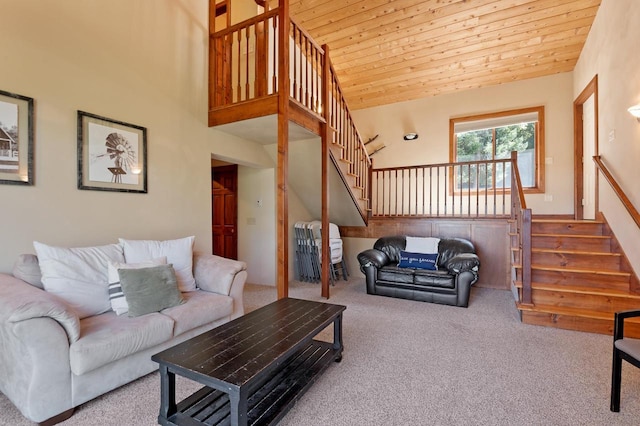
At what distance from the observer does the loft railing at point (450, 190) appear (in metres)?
5.07

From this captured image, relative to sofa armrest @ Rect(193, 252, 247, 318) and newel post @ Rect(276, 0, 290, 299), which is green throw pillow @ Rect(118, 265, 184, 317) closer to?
sofa armrest @ Rect(193, 252, 247, 318)

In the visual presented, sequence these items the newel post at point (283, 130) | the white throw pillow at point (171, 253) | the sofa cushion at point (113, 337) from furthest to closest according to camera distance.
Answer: the newel post at point (283, 130) < the white throw pillow at point (171, 253) < the sofa cushion at point (113, 337)

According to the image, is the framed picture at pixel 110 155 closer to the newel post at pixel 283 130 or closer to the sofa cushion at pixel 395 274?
the newel post at pixel 283 130

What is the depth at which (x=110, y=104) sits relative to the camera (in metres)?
2.74

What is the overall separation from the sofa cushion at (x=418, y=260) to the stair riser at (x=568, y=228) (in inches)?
51.5

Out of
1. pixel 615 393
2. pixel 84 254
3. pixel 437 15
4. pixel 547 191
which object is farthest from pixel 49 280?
pixel 547 191

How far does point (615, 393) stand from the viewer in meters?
1.73

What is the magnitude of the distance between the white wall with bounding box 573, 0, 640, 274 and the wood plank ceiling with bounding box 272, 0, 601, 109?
49cm

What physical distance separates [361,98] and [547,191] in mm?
3715

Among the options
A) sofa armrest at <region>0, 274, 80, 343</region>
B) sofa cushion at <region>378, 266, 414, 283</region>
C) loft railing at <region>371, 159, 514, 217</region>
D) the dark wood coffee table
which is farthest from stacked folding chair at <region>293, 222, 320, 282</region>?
sofa armrest at <region>0, 274, 80, 343</region>

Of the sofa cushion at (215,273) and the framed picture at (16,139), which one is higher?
the framed picture at (16,139)

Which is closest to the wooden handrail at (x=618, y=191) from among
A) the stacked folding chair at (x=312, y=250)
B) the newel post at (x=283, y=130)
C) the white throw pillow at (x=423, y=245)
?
the white throw pillow at (x=423, y=245)

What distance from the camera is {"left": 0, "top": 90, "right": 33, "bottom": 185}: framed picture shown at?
85.0 inches

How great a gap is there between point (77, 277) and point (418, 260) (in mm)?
3791
